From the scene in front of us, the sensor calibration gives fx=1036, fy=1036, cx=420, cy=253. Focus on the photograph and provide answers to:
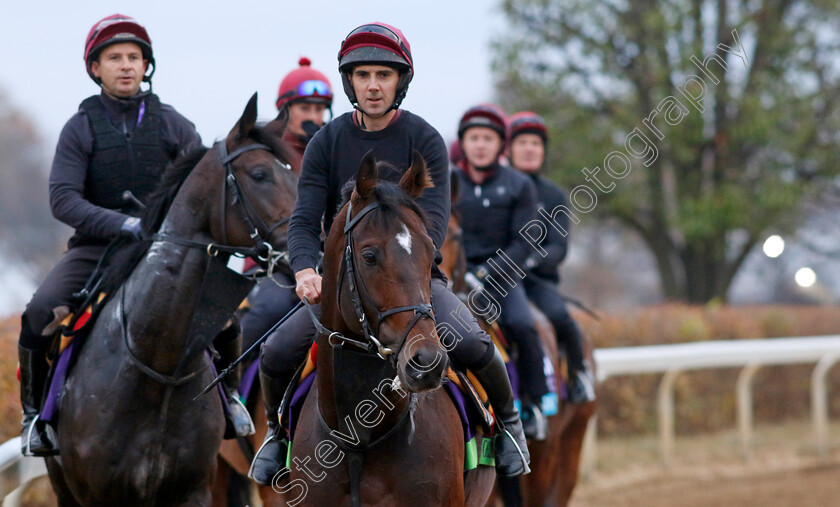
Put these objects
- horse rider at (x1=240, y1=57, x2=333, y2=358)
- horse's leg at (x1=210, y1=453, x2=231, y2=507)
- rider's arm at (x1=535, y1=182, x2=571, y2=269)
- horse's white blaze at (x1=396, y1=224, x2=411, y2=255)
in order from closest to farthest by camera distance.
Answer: horse's white blaze at (x1=396, y1=224, x2=411, y2=255), horse rider at (x1=240, y1=57, x2=333, y2=358), horse's leg at (x1=210, y1=453, x2=231, y2=507), rider's arm at (x1=535, y1=182, x2=571, y2=269)

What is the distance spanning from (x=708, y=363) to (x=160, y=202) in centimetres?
714

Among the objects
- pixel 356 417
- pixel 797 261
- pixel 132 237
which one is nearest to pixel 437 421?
pixel 356 417

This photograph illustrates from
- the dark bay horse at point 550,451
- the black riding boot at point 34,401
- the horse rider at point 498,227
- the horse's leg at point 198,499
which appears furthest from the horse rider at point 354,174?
the horse rider at point 498,227

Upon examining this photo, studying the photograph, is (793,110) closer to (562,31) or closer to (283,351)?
(562,31)

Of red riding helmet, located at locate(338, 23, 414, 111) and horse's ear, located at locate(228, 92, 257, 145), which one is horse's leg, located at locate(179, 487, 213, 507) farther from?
red riding helmet, located at locate(338, 23, 414, 111)

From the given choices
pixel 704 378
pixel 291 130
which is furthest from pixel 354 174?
pixel 704 378

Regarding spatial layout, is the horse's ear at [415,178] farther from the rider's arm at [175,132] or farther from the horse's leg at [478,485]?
the rider's arm at [175,132]

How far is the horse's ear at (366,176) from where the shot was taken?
3.71m

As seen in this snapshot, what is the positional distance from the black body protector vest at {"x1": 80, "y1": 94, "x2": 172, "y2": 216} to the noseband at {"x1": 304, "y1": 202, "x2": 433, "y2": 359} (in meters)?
2.22

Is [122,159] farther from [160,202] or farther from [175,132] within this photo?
[160,202]

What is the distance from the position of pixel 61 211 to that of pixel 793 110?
53.0ft

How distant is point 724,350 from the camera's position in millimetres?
10891

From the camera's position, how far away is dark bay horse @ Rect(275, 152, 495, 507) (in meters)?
3.55

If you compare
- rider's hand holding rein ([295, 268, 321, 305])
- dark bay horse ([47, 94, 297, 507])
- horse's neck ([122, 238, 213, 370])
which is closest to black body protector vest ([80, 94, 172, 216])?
dark bay horse ([47, 94, 297, 507])
